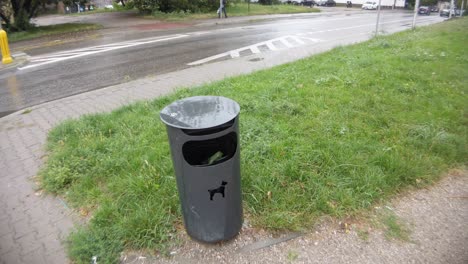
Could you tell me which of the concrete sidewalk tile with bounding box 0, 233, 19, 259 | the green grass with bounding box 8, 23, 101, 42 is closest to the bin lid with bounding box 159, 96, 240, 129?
the concrete sidewalk tile with bounding box 0, 233, 19, 259

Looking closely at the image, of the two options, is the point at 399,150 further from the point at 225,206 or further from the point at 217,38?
the point at 217,38

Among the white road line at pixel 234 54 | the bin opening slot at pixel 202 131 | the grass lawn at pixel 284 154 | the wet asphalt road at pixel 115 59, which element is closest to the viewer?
the bin opening slot at pixel 202 131

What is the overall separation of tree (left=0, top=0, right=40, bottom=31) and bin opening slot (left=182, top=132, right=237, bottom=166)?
21250 mm

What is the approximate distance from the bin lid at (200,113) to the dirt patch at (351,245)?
3.51 feet

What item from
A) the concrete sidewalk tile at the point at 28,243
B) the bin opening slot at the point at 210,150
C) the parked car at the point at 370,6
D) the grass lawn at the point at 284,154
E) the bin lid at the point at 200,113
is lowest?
the concrete sidewalk tile at the point at 28,243

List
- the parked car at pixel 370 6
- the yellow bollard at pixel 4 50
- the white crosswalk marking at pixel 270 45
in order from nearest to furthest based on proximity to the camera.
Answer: the white crosswalk marking at pixel 270 45 < the yellow bollard at pixel 4 50 < the parked car at pixel 370 6

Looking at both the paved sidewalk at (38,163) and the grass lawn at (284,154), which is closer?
the paved sidewalk at (38,163)

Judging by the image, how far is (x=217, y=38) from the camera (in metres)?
15.5

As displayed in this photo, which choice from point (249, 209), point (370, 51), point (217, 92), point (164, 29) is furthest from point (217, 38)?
point (249, 209)

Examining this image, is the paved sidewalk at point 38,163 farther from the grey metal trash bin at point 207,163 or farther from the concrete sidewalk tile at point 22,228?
the grey metal trash bin at point 207,163

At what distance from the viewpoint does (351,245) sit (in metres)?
2.68

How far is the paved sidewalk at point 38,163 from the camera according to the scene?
282 centimetres

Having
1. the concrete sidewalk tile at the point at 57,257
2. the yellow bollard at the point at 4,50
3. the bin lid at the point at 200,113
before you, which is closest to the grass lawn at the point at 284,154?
the concrete sidewalk tile at the point at 57,257

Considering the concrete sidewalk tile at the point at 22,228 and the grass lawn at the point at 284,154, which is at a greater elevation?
the grass lawn at the point at 284,154
